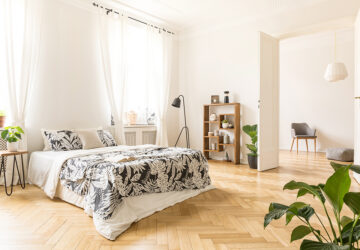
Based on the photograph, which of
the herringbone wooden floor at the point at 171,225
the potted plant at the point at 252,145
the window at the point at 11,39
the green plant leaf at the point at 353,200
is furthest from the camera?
the potted plant at the point at 252,145

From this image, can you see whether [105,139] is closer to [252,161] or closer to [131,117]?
[131,117]

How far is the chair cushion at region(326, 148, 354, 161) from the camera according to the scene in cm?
535

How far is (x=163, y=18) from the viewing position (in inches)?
213

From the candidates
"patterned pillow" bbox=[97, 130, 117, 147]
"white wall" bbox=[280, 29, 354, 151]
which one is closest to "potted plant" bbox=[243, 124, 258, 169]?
"patterned pillow" bbox=[97, 130, 117, 147]

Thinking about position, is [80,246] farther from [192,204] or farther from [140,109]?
[140,109]

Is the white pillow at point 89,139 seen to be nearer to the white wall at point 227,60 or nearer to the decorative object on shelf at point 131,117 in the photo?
the decorative object on shelf at point 131,117

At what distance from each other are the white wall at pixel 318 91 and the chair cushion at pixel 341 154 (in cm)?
122

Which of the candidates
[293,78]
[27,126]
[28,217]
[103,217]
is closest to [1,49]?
[27,126]

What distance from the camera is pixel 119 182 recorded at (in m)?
2.23

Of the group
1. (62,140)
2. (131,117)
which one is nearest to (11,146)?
(62,140)

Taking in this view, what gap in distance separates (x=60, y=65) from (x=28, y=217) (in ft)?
8.17

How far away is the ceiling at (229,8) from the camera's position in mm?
4160

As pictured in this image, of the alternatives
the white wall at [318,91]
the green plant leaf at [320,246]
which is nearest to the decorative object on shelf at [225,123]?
the white wall at [318,91]

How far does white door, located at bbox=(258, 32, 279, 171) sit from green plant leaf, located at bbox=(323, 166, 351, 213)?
3602 millimetres
